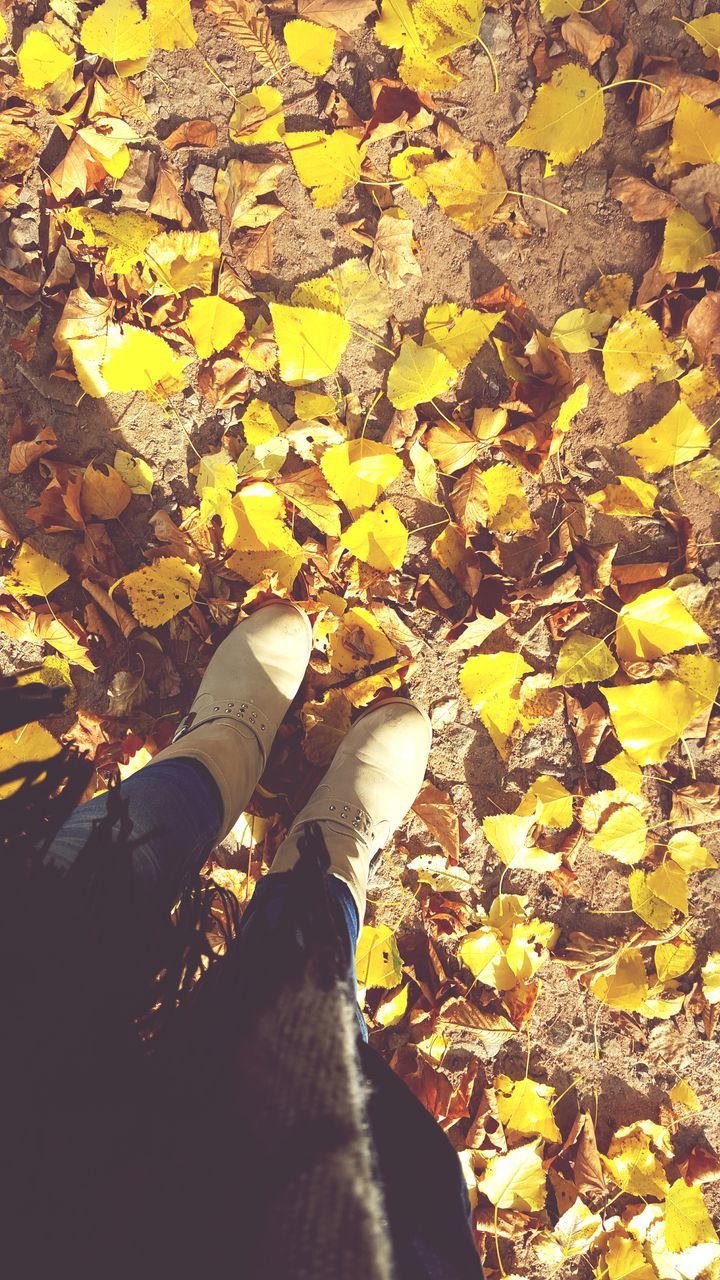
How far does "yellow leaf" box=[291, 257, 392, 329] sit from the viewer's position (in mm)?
1502

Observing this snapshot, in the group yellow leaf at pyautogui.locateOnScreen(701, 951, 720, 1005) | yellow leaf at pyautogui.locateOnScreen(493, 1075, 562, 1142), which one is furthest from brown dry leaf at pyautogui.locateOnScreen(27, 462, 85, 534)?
yellow leaf at pyautogui.locateOnScreen(701, 951, 720, 1005)

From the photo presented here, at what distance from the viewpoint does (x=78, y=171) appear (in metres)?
1.50

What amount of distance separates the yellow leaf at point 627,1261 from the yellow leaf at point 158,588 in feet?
5.33

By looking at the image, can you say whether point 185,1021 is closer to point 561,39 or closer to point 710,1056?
point 710,1056

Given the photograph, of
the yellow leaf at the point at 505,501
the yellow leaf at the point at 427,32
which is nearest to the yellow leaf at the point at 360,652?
the yellow leaf at the point at 505,501

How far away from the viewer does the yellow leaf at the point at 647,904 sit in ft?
4.97

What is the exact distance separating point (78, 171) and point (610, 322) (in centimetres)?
117

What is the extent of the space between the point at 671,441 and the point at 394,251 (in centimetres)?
71

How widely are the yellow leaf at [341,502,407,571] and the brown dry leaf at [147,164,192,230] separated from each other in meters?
0.74

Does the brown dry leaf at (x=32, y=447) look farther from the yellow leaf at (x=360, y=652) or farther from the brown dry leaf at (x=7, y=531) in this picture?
the yellow leaf at (x=360, y=652)

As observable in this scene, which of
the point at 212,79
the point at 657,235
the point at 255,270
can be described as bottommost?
the point at 657,235

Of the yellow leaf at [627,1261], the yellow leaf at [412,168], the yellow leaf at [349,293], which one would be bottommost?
the yellow leaf at [627,1261]

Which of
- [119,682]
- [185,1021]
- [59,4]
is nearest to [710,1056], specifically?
[185,1021]

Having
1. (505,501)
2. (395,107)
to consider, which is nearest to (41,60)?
(395,107)
